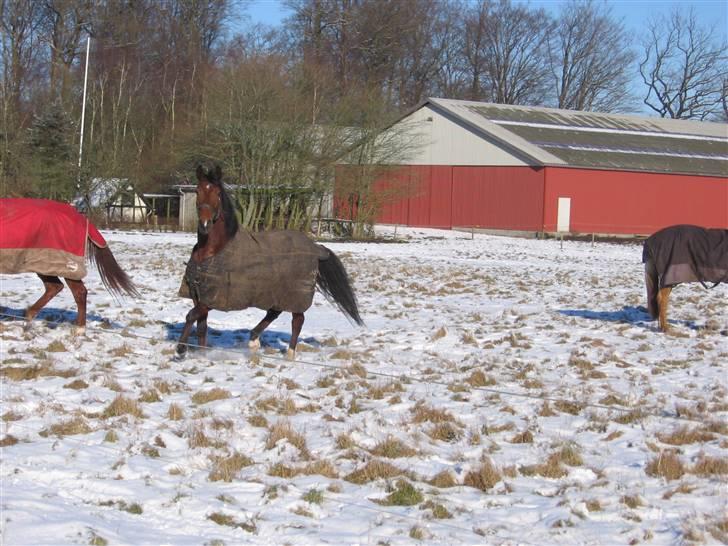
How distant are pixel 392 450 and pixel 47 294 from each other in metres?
5.78

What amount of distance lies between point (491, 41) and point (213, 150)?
1662 inches

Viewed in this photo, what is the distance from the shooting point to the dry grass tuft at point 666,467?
561 centimetres

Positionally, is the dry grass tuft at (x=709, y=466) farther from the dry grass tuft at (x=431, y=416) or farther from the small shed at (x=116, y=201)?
the small shed at (x=116, y=201)

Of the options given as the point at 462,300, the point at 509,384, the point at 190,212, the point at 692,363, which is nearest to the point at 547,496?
the point at 509,384

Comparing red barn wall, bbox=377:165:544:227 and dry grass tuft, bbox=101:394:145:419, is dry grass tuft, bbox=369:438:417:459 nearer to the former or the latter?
dry grass tuft, bbox=101:394:145:419

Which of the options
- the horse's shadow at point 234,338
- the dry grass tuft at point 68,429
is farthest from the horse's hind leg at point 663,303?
the dry grass tuft at point 68,429

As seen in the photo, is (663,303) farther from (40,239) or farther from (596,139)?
(596,139)

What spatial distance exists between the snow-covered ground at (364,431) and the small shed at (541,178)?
27.6 m

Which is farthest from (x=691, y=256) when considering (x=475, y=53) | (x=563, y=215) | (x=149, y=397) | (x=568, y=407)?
(x=475, y=53)

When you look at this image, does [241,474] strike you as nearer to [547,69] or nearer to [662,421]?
[662,421]

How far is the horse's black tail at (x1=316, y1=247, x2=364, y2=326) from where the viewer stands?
10008 mm

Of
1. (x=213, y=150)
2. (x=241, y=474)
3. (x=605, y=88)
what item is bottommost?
(x=241, y=474)

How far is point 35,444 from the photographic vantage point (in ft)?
19.4

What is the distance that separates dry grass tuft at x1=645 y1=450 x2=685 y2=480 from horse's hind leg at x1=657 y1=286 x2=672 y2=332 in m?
6.34
